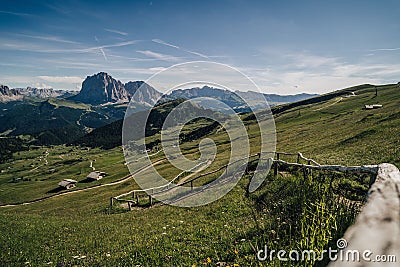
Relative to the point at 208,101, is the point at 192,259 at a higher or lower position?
lower

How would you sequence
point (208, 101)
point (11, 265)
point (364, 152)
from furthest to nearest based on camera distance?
1. point (364, 152)
2. point (208, 101)
3. point (11, 265)

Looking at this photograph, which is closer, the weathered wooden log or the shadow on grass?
the weathered wooden log

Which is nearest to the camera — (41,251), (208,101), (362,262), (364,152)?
(362,262)

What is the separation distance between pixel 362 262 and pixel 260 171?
23.0 meters

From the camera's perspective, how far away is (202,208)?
2048 centimetres

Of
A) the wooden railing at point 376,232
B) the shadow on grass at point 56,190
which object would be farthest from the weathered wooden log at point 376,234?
the shadow on grass at point 56,190

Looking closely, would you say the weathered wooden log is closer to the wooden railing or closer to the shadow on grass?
the wooden railing

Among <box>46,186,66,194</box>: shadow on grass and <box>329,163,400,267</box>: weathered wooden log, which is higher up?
<box>329,163,400,267</box>: weathered wooden log

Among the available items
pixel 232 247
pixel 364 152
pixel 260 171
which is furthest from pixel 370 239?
pixel 364 152

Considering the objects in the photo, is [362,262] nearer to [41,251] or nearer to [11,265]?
[11,265]

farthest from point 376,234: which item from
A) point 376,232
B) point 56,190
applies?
point 56,190

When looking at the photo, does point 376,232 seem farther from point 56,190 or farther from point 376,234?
point 56,190

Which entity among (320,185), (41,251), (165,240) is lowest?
(41,251)

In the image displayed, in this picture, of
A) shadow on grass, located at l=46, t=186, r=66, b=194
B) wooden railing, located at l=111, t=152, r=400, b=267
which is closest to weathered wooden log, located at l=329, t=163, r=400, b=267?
wooden railing, located at l=111, t=152, r=400, b=267
